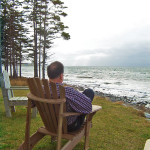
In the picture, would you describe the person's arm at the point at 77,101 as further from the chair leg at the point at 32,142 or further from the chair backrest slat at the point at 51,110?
the chair leg at the point at 32,142

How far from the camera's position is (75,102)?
8.03 ft

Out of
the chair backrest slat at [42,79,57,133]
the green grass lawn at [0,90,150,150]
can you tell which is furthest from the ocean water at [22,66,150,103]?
the chair backrest slat at [42,79,57,133]

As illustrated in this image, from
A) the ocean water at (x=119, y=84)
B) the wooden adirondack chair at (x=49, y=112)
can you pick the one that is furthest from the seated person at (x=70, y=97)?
the ocean water at (x=119, y=84)

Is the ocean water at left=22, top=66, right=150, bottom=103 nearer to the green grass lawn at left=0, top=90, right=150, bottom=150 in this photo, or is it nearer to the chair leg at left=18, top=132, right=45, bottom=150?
the green grass lawn at left=0, top=90, right=150, bottom=150

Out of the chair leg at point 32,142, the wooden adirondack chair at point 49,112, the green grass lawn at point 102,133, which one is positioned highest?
the wooden adirondack chair at point 49,112

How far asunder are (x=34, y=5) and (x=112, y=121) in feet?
61.0

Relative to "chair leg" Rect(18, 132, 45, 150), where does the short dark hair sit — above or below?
above

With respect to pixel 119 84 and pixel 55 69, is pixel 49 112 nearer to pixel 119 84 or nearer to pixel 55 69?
pixel 55 69

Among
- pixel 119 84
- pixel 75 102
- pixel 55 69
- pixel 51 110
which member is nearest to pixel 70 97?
pixel 75 102

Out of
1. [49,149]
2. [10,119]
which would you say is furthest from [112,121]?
[10,119]

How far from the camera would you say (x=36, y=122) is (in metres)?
4.77

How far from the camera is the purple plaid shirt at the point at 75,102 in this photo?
94.7 inches

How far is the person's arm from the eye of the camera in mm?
2404

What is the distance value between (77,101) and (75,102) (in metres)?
0.03
